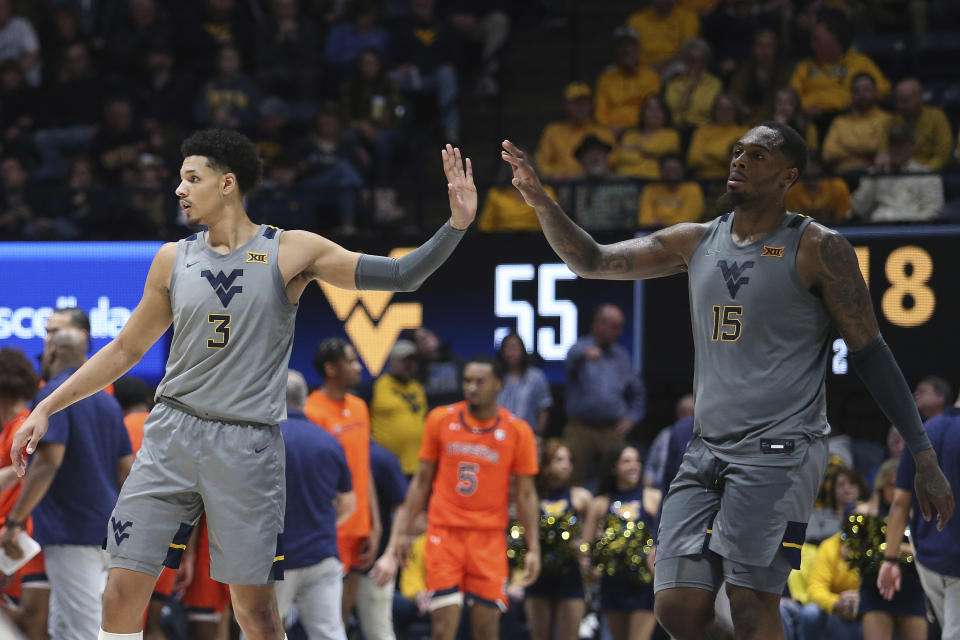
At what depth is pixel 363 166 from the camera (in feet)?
43.3

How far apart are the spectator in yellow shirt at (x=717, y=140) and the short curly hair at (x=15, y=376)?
6.38 m

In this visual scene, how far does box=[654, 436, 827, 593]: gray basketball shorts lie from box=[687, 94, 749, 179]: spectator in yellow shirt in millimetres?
7159

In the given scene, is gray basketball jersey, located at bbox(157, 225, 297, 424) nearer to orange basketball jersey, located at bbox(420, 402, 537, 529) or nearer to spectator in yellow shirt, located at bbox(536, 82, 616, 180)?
orange basketball jersey, located at bbox(420, 402, 537, 529)

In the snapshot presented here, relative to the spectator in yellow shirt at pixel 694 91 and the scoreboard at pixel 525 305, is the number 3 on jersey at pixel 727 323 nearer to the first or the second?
the scoreboard at pixel 525 305

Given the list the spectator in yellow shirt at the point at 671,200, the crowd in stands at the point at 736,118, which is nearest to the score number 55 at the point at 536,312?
the crowd in stands at the point at 736,118

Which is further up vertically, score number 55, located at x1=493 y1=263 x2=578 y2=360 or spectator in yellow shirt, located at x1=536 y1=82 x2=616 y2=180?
spectator in yellow shirt, located at x1=536 y1=82 x2=616 y2=180

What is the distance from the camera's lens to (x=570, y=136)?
41.7 ft

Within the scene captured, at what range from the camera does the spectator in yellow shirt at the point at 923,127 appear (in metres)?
11.4

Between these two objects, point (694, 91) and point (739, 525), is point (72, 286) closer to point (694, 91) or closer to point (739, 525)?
point (694, 91)

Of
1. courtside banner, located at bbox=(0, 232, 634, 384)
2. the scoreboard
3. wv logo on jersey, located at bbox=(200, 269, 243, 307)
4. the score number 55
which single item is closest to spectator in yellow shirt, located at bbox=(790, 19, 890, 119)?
the scoreboard

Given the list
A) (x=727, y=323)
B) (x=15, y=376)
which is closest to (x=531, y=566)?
(x=15, y=376)

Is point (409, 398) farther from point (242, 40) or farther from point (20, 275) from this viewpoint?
point (242, 40)

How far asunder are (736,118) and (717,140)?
259 mm

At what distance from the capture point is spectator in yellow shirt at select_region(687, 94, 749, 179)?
38.4 ft
